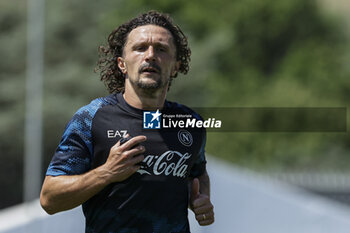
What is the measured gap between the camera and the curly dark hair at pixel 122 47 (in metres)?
4.43

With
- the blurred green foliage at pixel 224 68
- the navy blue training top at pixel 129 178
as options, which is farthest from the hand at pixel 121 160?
the blurred green foliage at pixel 224 68

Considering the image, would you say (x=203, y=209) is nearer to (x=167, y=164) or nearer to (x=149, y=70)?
(x=167, y=164)

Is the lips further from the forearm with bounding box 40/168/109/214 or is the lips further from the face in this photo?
the forearm with bounding box 40/168/109/214

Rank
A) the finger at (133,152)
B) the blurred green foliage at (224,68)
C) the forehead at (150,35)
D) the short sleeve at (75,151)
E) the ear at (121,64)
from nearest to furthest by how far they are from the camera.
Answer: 1. the finger at (133,152)
2. the short sleeve at (75,151)
3. the forehead at (150,35)
4. the ear at (121,64)
5. the blurred green foliage at (224,68)

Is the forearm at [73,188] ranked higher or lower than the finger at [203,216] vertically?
higher

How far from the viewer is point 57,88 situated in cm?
3058

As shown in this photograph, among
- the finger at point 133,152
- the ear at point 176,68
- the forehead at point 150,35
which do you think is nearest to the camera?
the finger at point 133,152

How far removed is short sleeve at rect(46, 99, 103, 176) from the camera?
3871mm

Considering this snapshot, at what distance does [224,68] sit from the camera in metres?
39.9

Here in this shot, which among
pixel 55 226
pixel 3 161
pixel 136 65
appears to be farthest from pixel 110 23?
pixel 136 65

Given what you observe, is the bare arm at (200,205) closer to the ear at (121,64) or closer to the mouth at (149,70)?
the mouth at (149,70)

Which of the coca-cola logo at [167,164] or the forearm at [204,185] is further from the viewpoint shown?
the forearm at [204,185]

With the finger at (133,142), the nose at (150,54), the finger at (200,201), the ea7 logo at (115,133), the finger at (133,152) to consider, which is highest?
the nose at (150,54)

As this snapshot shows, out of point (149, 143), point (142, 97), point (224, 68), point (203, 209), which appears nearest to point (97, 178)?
point (149, 143)
